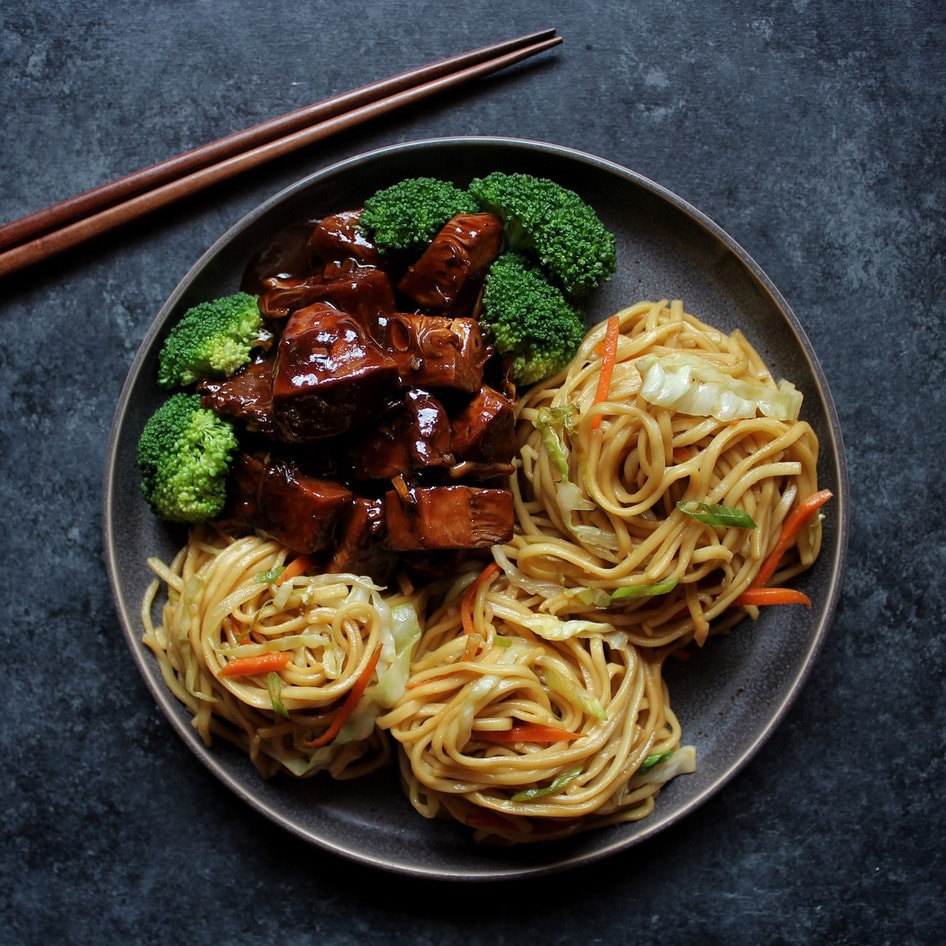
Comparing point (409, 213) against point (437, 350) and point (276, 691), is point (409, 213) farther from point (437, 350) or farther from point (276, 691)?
point (276, 691)

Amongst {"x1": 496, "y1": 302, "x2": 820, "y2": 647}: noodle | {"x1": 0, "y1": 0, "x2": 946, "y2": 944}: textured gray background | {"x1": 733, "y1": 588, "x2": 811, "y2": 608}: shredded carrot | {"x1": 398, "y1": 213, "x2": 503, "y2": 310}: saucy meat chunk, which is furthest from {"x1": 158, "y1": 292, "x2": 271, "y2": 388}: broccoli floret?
{"x1": 733, "y1": 588, "x2": 811, "y2": 608}: shredded carrot

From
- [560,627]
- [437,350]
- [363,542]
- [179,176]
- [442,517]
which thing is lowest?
[560,627]

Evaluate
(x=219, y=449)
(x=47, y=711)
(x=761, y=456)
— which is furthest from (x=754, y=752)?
(x=47, y=711)

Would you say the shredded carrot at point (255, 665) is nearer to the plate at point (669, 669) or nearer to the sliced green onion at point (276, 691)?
the sliced green onion at point (276, 691)

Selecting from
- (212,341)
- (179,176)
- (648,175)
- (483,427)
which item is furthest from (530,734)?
(179,176)

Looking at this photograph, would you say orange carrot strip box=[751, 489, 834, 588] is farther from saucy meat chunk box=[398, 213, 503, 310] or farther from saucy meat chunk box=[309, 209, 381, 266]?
saucy meat chunk box=[309, 209, 381, 266]

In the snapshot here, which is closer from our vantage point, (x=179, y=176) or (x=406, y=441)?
(x=406, y=441)

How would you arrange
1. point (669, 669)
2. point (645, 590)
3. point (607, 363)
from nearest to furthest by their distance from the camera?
point (645, 590) → point (607, 363) → point (669, 669)
